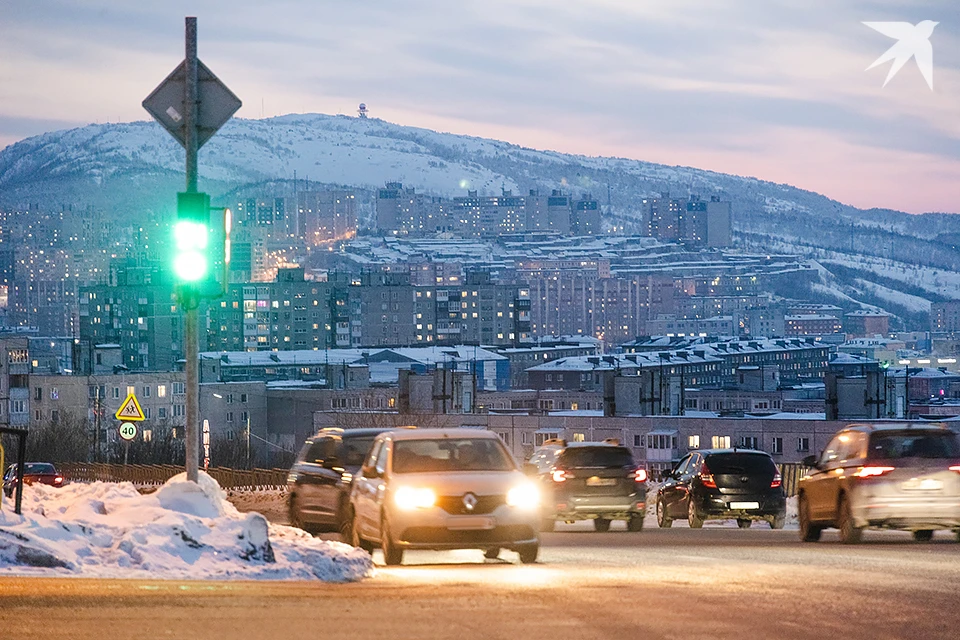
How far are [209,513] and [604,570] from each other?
13.3ft

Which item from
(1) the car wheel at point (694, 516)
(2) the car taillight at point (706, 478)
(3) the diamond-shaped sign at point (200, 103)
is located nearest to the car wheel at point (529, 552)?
(3) the diamond-shaped sign at point (200, 103)

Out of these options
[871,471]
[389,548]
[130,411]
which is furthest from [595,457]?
[130,411]

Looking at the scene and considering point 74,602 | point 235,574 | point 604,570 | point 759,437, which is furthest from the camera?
point 759,437

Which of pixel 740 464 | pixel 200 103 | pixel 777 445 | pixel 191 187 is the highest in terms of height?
pixel 200 103

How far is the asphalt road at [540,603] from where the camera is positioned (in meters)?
11.4

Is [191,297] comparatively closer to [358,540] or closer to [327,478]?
[358,540]

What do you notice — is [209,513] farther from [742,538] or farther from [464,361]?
[464,361]

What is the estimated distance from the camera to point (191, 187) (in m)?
18.0

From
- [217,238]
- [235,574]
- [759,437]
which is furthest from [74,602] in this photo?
[759,437]

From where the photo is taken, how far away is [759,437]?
106m

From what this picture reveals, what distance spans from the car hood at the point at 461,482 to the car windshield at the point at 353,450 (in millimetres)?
4921

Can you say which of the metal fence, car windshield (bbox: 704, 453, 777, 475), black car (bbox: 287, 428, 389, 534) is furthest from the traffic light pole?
the metal fence

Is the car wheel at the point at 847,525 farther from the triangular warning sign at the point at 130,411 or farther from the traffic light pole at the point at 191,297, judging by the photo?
the triangular warning sign at the point at 130,411

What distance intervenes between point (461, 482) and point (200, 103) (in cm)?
492
